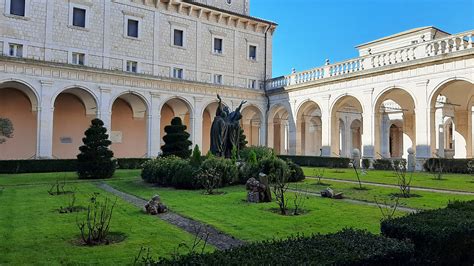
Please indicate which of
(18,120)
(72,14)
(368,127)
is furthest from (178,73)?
(368,127)

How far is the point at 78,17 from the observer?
26.1 meters

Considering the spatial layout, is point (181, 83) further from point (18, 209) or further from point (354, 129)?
point (354, 129)

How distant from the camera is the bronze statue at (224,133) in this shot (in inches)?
637

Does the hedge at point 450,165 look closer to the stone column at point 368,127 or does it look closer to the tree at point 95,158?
the stone column at point 368,127

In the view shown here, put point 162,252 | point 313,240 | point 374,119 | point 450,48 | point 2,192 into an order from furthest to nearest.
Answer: point 374,119 → point 450,48 → point 2,192 → point 162,252 → point 313,240

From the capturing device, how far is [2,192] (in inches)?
467

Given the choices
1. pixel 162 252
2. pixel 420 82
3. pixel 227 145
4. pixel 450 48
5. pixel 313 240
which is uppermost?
pixel 450 48

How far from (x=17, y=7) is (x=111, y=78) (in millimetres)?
7367

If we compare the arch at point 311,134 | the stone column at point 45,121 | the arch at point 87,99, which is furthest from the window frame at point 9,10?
the arch at point 311,134

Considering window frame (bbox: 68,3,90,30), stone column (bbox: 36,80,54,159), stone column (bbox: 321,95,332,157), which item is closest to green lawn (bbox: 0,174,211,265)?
stone column (bbox: 36,80,54,159)

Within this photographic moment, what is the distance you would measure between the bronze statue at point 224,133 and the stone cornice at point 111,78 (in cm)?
1290

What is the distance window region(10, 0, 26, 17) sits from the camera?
2373 cm

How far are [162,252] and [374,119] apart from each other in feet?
72.1

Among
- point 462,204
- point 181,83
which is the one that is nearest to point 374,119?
point 181,83
